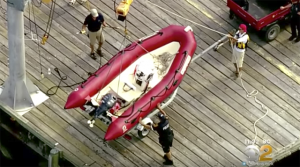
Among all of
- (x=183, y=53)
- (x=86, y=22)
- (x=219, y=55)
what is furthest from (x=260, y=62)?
(x=86, y=22)

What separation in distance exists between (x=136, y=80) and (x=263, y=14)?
162 inches

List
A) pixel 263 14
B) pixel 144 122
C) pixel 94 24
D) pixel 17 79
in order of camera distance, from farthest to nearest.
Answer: pixel 263 14, pixel 94 24, pixel 17 79, pixel 144 122

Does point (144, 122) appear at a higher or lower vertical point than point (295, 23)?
lower

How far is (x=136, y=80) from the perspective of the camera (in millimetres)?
18656

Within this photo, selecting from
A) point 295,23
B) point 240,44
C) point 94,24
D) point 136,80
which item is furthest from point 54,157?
point 295,23

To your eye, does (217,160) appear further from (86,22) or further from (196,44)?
(86,22)

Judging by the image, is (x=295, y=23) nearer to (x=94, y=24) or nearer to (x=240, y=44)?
(x=240, y=44)

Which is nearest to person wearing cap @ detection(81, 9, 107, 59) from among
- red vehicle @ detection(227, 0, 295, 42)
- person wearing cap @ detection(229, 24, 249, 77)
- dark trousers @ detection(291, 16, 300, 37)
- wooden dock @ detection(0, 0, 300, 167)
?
wooden dock @ detection(0, 0, 300, 167)

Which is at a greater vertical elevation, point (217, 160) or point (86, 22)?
point (86, 22)

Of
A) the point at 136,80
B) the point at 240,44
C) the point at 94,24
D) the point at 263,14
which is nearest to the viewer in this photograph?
the point at 136,80

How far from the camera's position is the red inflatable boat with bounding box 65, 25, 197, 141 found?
58.8 ft

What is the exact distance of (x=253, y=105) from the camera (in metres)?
19.4

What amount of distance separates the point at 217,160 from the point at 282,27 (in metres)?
4.50

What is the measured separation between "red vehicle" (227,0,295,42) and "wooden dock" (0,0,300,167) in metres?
0.44
